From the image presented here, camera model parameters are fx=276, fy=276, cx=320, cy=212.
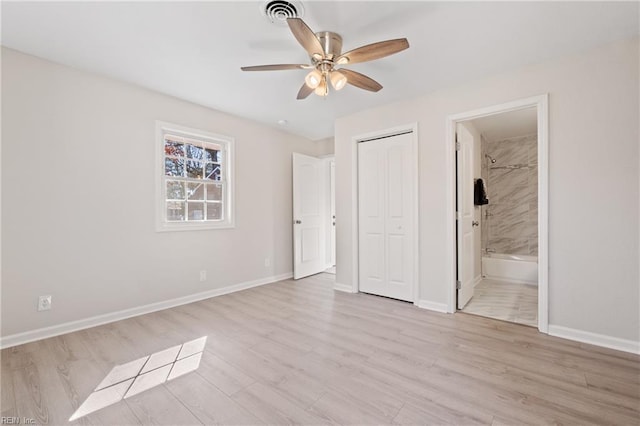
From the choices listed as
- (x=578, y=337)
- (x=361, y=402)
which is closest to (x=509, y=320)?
(x=578, y=337)

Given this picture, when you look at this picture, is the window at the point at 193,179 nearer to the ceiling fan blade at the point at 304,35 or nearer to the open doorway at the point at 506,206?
the ceiling fan blade at the point at 304,35

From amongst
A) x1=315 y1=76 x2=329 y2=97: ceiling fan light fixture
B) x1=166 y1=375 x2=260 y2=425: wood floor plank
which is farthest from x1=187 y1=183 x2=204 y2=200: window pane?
x1=166 y1=375 x2=260 y2=425: wood floor plank

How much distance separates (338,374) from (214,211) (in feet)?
9.05

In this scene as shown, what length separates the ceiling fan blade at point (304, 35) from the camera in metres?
1.64

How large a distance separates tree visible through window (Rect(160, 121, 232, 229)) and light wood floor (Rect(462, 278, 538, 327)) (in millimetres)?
3403

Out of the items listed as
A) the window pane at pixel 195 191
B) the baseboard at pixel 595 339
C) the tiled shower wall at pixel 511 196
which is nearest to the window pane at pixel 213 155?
the window pane at pixel 195 191

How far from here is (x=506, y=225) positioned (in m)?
5.17

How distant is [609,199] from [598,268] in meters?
0.58

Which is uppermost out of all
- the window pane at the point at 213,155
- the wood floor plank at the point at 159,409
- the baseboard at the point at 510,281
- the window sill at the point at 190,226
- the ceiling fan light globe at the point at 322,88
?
the ceiling fan light globe at the point at 322,88

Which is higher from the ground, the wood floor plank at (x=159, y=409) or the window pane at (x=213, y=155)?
the window pane at (x=213, y=155)

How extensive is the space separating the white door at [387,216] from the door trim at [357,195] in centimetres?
4

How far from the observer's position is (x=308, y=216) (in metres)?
4.86

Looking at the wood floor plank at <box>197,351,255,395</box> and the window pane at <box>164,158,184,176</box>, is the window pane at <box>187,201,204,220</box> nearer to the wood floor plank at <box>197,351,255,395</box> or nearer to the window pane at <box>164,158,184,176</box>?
the window pane at <box>164,158,184,176</box>

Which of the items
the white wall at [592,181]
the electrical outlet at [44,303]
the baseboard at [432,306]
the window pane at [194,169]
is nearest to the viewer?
the white wall at [592,181]
